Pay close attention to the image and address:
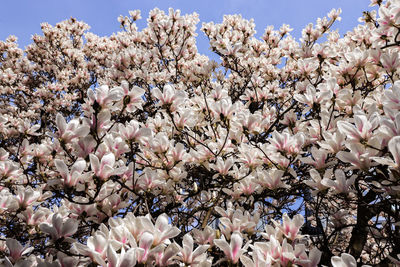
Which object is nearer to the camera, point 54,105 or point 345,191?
point 345,191

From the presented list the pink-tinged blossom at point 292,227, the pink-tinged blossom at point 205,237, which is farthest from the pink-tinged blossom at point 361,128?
the pink-tinged blossom at point 205,237

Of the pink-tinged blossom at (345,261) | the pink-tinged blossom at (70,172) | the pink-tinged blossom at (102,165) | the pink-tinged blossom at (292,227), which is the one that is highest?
the pink-tinged blossom at (102,165)

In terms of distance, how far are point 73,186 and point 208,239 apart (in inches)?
33.8

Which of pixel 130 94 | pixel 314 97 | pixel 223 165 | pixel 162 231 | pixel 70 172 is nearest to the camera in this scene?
pixel 162 231

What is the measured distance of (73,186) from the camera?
1438 mm

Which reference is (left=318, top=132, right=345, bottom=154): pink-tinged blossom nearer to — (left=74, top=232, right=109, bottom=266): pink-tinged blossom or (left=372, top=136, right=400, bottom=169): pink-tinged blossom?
(left=372, top=136, right=400, bottom=169): pink-tinged blossom

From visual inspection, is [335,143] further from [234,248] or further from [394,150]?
[234,248]

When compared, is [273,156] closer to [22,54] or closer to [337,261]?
[337,261]

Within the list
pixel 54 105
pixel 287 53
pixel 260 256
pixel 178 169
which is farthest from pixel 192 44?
pixel 260 256

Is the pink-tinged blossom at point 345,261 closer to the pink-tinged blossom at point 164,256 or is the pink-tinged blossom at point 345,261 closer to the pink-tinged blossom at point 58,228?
the pink-tinged blossom at point 164,256

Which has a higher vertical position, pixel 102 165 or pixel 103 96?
pixel 103 96

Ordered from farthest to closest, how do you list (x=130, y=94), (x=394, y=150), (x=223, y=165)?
(x=223, y=165) < (x=130, y=94) < (x=394, y=150)

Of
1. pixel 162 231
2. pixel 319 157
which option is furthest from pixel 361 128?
pixel 162 231

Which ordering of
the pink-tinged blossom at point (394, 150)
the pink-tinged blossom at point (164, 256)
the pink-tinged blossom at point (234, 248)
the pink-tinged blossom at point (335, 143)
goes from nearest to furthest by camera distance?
the pink-tinged blossom at point (394, 150)
the pink-tinged blossom at point (164, 256)
the pink-tinged blossom at point (234, 248)
the pink-tinged blossom at point (335, 143)
